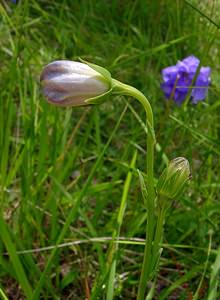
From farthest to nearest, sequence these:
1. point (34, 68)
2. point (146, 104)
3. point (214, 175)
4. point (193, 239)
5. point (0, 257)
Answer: point (34, 68), point (214, 175), point (193, 239), point (0, 257), point (146, 104)

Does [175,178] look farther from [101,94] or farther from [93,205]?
[93,205]

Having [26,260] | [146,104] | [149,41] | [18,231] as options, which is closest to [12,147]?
[18,231]

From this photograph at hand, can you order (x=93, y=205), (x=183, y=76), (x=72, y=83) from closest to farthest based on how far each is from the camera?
(x=72, y=83), (x=93, y=205), (x=183, y=76)

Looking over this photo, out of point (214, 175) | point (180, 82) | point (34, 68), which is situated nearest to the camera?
point (214, 175)

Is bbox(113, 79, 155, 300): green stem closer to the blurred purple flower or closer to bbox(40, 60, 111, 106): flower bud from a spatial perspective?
bbox(40, 60, 111, 106): flower bud

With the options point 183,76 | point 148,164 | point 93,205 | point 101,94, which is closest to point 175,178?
point 148,164

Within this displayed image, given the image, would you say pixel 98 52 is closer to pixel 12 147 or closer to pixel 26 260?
pixel 12 147

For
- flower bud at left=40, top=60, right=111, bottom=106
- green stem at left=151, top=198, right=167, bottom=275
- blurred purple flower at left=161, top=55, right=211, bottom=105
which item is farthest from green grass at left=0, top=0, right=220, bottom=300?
flower bud at left=40, top=60, right=111, bottom=106
